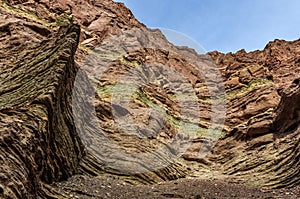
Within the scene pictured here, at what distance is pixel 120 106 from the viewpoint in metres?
35.1

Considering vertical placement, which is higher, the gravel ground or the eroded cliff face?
the eroded cliff face

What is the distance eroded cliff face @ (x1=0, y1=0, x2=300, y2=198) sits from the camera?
1630 cm

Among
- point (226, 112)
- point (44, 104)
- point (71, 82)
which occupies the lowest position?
point (44, 104)

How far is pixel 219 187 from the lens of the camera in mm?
22328

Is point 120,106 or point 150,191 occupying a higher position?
point 120,106

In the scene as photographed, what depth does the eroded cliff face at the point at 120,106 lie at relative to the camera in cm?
1630

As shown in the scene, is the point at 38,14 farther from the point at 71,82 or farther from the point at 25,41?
the point at 71,82

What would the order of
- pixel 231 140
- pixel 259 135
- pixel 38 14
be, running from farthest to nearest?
1. pixel 38 14
2. pixel 231 140
3. pixel 259 135

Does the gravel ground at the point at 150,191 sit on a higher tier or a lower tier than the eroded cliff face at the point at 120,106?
lower

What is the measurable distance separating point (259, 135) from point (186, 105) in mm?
16594

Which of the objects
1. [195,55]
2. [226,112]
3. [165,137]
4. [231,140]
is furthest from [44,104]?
[195,55]

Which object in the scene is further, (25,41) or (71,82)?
(25,41)

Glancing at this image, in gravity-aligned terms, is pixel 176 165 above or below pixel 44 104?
above

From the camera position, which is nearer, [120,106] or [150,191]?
[150,191]
